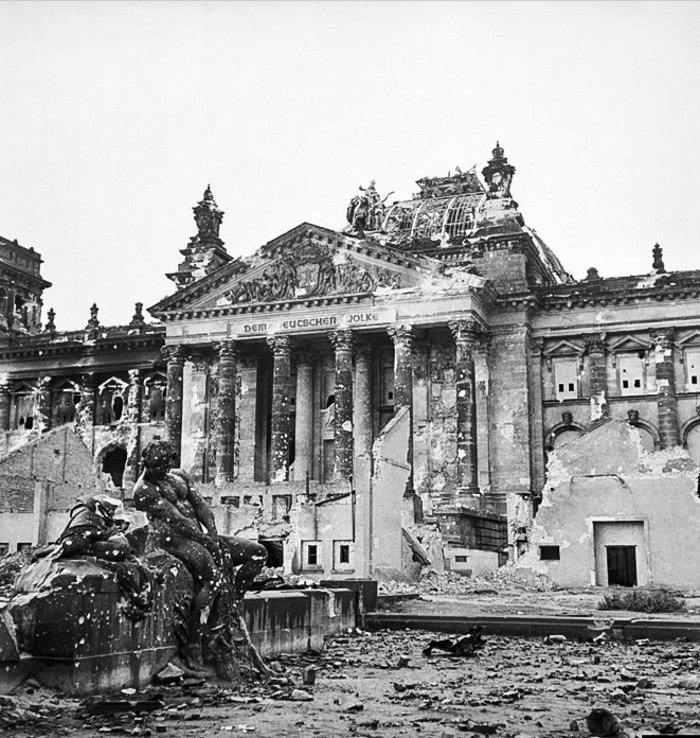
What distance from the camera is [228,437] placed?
43656 millimetres

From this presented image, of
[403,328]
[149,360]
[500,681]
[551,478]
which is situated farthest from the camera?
[149,360]

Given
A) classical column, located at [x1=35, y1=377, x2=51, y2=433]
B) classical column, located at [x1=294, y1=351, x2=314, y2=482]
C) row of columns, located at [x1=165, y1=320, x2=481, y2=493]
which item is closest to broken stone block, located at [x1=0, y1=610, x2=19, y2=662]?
row of columns, located at [x1=165, y1=320, x2=481, y2=493]

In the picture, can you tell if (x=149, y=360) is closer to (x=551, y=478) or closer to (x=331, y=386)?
(x=331, y=386)

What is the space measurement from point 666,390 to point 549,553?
18.7 meters

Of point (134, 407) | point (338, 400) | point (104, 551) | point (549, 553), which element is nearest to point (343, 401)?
point (338, 400)

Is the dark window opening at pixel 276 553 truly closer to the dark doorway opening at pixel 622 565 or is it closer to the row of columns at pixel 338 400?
the dark doorway opening at pixel 622 565

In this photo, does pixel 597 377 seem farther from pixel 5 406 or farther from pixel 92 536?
pixel 92 536

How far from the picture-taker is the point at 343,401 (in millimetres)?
42062

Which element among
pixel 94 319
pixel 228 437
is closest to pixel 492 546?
pixel 228 437

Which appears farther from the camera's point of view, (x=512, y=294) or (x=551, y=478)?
(x=512, y=294)

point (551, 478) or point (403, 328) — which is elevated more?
point (403, 328)

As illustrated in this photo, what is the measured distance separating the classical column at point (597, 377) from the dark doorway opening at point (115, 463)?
2461 cm

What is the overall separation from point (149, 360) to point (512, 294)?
1970 centimetres

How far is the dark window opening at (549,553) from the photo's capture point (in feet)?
79.4
